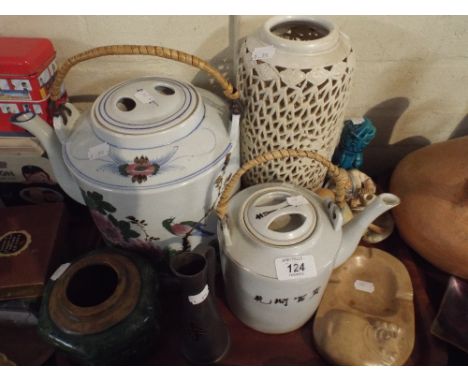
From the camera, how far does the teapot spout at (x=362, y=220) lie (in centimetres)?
74

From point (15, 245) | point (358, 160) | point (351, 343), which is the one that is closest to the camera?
point (351, 343)

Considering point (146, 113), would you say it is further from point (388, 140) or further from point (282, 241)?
point (388, 140)

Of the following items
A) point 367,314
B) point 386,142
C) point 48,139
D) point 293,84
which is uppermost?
point 293,84

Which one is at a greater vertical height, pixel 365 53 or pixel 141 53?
pixel 141 53

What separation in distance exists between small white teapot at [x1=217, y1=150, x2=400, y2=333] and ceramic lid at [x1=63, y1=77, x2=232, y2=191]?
4.6 inches

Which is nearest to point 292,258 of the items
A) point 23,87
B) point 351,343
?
point 351,343

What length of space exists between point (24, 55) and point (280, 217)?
2.44 feet

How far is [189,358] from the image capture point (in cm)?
83

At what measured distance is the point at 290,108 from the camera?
828 millimetres

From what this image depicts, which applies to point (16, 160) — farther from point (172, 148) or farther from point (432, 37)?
point (432, 37)

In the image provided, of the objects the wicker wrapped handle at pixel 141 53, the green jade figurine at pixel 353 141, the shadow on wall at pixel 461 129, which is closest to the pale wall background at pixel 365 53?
the shadow on wall at pixel 461 129

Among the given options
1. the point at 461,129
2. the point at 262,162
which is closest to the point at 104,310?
the point at 262,162

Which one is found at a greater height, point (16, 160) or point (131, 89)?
point (131, 89)

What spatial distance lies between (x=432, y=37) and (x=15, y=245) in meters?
1.27
